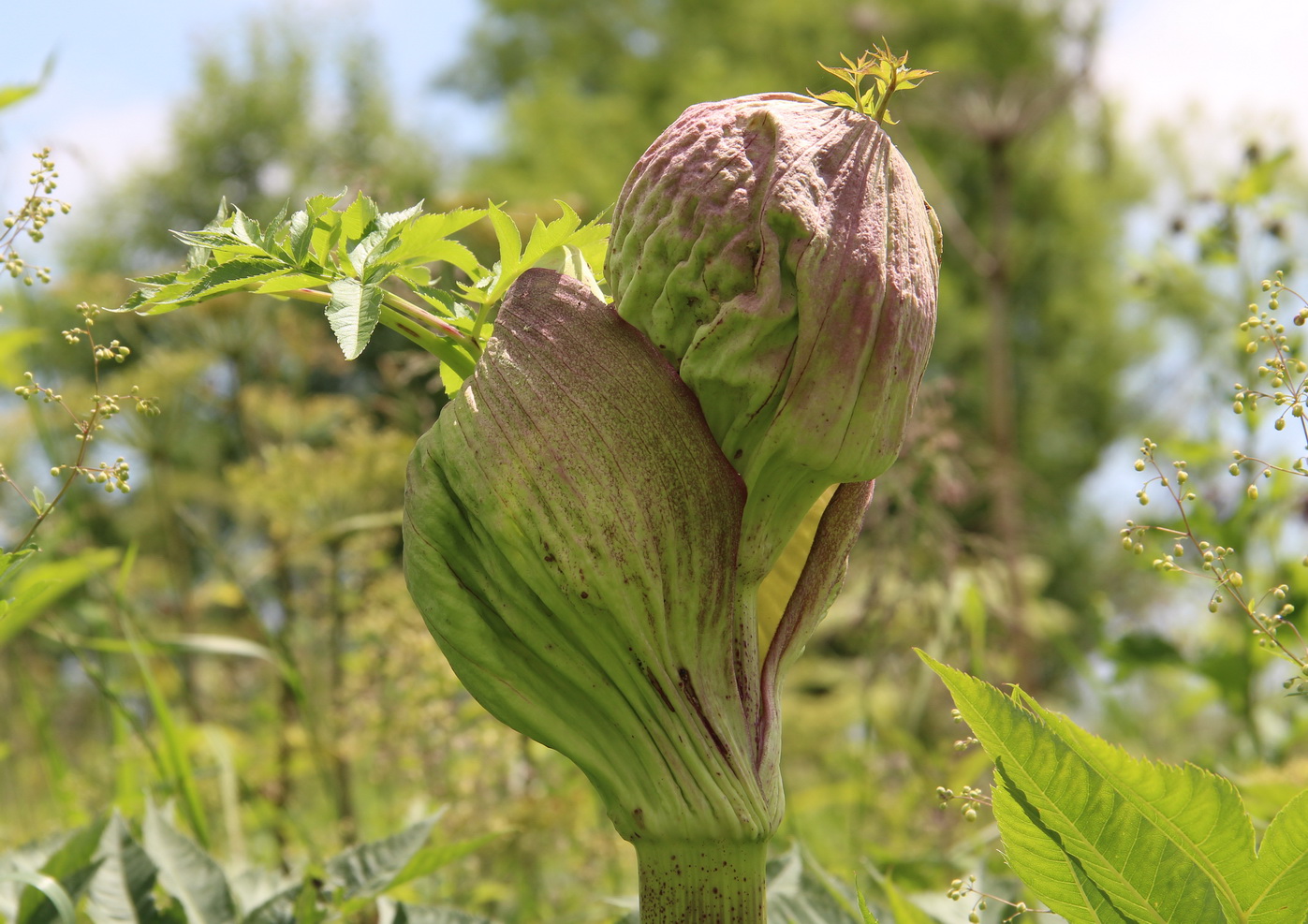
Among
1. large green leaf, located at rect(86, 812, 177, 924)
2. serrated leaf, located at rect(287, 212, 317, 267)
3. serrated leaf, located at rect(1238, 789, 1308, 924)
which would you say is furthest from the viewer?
large green leaf, located at rect(86, 812, 177, 924)

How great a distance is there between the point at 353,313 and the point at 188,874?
2.37 feet

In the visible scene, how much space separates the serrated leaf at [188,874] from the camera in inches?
41.9

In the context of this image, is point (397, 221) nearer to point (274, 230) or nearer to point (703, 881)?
point (274, 230)

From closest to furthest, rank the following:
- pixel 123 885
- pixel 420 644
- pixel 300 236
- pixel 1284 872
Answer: pixel 1284 872, pixel 300 236, pixel 123 885, pixel 420 644

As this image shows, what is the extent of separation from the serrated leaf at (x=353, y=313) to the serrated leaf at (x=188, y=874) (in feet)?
2.27

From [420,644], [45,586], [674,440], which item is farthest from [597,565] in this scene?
[420,644]

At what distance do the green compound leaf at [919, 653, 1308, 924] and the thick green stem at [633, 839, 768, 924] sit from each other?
186 millimetres

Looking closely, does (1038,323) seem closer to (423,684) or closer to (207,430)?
(207,430)

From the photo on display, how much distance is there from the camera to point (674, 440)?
721 millimetres

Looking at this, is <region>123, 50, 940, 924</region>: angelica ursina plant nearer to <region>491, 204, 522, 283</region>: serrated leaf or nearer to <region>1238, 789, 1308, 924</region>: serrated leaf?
<region>491, 204, 522, 283</region>: serrated leaf

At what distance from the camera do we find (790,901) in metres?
1.07

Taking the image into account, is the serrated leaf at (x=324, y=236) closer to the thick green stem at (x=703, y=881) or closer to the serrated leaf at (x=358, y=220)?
the serrated leaf at (x=358, y=220)

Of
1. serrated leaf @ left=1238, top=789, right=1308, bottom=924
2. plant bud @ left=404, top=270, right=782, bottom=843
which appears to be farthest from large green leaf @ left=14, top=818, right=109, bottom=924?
serrated leaf @ left=1238, top=789, right=1308, bottom=924

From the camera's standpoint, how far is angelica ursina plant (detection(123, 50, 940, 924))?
703mm
